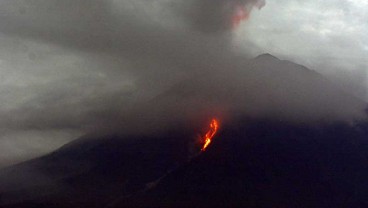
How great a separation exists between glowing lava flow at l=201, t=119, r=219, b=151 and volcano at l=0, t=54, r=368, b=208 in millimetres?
1479

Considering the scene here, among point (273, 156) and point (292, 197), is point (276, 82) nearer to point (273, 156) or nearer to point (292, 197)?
point (273, 156)

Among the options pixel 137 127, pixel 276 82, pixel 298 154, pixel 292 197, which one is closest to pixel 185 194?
pixel 292 197

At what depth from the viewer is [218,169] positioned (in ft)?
437

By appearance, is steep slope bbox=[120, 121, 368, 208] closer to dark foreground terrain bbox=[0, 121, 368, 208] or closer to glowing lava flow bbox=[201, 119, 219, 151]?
dark foreground terrain bbox=[0, 121, 368, 208]

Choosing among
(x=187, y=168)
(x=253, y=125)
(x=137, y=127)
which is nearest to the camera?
(x=187, y=168)

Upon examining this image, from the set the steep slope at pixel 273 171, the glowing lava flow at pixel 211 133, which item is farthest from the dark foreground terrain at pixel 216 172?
the glowing lava flow at pixel 211 133

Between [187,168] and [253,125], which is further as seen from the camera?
[253,125]

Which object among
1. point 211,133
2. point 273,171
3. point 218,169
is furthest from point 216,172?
point 211,133

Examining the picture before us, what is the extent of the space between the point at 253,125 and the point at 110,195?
126ft

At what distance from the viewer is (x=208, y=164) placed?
135500mm

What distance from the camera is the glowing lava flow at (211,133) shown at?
472 feet

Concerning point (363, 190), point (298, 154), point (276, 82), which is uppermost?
point (276, 82)

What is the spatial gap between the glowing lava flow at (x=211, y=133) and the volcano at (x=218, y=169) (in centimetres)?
148

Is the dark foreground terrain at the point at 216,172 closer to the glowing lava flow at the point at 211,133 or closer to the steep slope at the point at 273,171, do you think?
the steep slope at the point at 273,171
